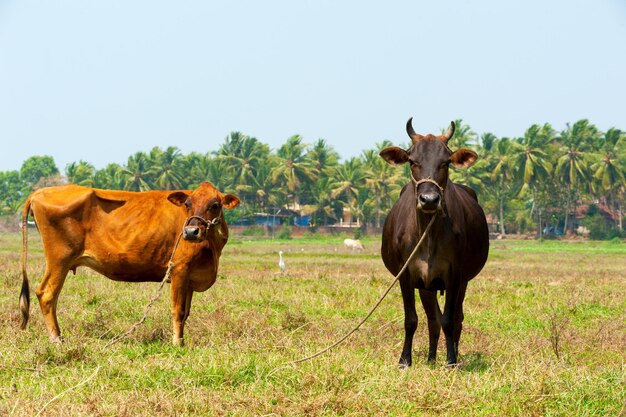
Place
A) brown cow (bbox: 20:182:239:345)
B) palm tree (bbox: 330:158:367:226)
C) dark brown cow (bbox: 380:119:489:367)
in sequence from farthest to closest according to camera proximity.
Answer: palm tree (bbox: 330:158:367:226) → brown cow (bbox: 20:182:239:345) → dark brown cow (bbox: 380:119:489:367)

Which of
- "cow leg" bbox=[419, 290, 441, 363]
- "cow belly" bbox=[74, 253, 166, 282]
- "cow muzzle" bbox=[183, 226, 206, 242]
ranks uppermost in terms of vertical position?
"cow muzzle" bbox=[183, 226, 206, 242]

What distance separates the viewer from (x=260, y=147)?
266 ft

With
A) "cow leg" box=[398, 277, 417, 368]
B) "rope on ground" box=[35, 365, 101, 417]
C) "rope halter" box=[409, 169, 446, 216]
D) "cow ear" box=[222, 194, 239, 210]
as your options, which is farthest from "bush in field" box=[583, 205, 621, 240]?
"rope on ground" box=[35, 365, 101, 417]

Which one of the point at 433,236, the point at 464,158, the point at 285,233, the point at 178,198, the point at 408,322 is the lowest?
the point at 285,233

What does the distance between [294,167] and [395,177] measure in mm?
9841

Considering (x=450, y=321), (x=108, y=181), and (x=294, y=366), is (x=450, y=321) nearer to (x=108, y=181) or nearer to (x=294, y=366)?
(x=294, y=366)

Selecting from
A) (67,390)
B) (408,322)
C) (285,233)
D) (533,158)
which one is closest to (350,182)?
(285,233)

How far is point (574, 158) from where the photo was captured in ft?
219

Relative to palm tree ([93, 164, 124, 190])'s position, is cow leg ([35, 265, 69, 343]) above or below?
below

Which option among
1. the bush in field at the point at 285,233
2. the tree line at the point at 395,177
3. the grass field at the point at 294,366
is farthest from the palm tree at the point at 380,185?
the grass field at the point at 294,366

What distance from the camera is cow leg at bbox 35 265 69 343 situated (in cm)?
810

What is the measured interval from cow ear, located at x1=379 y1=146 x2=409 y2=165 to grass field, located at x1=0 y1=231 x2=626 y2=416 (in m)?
1.78

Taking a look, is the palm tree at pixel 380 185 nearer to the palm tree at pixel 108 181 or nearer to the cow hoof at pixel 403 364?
the palm tree at pixel 108 181

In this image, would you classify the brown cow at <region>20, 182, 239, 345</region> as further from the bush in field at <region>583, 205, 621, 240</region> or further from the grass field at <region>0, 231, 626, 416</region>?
the bush in field at <region>583, 205, 621, 240</region>
